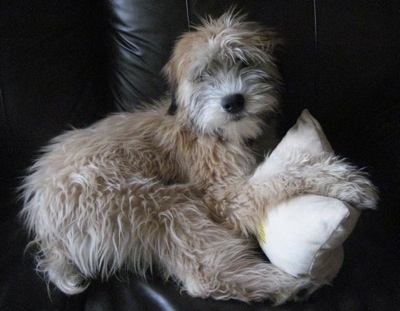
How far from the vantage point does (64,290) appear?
48.3 inches

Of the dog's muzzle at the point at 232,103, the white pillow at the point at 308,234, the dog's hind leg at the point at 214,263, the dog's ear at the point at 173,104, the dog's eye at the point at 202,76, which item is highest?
the dog's eye at the point at 202,76

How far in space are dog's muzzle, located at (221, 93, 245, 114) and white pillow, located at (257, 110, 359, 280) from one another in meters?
0.30

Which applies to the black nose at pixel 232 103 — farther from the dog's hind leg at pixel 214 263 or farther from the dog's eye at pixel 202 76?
the dog's hind leg at pixel 214 263

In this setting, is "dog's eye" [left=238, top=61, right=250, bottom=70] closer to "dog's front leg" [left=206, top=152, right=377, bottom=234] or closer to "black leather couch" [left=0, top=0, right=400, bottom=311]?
"black leather couch" [left=0, top=0, right=400, bottom=311]

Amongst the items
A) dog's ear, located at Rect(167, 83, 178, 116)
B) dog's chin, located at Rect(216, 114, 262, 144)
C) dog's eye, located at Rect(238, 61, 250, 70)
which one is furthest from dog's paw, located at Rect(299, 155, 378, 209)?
dog's ear, located at Rect(167, 83, 178, 116)

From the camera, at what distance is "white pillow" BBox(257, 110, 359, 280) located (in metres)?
1.09

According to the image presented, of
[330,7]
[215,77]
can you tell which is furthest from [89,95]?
[330,7]

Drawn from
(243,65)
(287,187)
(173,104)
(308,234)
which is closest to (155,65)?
(173,104)

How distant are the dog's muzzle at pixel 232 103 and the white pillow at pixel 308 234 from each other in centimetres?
30

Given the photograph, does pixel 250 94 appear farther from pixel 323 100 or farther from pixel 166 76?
pixel 323 100

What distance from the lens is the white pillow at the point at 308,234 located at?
109cm

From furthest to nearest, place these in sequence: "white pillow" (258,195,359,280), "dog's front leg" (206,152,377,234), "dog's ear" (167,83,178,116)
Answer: "dog's ear" (167,83,178,116) < "dog's front leg" (206,152,377,234) < "white pillow" (258,195,359,280)

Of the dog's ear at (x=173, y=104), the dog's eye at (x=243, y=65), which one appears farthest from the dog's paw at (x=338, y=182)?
the dog's ear at (x=173, y=104)

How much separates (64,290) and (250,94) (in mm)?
746
